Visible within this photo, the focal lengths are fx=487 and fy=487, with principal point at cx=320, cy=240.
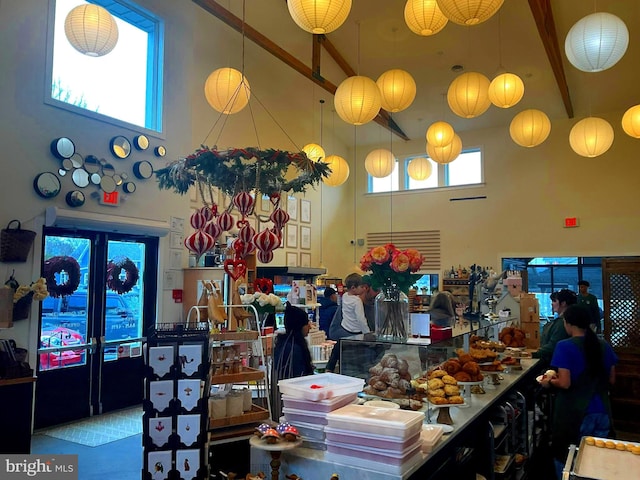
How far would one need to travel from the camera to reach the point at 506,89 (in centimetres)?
497

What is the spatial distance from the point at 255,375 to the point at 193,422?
0.44 m

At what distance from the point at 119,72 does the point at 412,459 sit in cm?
611

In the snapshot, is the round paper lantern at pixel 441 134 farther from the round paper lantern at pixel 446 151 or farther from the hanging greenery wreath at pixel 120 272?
the hanging greenery wreath at pixel 120 272

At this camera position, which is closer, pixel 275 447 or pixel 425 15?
pixel 275 447

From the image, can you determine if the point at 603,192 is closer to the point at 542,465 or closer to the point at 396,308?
the point at 542,465

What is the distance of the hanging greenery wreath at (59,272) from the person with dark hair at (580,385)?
4.96 metres

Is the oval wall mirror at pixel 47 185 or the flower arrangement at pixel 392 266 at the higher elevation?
the oval wall mirror at pixel 47 185

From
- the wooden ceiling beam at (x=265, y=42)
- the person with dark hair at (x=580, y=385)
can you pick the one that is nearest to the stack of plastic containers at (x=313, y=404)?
the person with dark hair at (x=580, y=385)

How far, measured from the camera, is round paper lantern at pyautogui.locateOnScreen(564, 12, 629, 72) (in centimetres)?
365

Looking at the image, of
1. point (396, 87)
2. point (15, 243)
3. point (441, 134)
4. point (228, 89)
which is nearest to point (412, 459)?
point (228, 89)

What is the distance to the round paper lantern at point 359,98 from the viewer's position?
15.9 feet

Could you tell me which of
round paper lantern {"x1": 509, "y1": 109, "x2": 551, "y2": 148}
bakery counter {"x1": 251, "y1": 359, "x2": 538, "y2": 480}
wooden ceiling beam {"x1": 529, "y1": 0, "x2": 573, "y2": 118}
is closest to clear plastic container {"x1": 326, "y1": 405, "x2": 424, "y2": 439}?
bakery counter {"x1": 251, "y1": 359, "x2": 538, "y2": 480}

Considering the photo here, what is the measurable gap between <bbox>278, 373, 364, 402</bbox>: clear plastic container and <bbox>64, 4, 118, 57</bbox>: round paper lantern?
3813 millimetres

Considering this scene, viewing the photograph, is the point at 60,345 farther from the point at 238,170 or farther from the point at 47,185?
the point at 238,170
